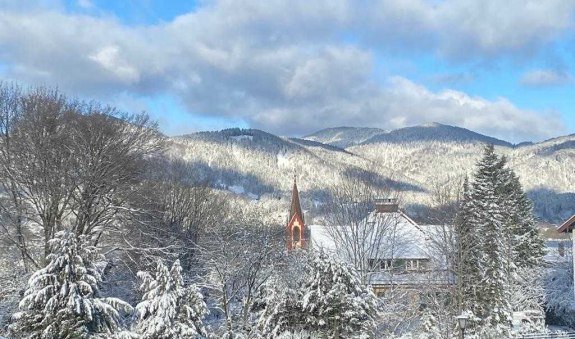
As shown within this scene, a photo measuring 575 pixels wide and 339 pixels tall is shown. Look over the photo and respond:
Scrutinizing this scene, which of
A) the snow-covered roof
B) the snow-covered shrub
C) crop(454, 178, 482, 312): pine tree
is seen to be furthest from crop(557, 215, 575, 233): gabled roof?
the snow-covered shrub

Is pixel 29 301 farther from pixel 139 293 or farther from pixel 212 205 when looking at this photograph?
pixel 212 205

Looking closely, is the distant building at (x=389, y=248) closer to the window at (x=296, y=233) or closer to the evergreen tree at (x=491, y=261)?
the evergreen tree at (x=491, y=261)

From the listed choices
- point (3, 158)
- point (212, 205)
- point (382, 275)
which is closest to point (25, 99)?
point (3, 158)

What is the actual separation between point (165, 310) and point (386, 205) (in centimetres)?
2590

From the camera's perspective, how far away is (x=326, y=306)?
64.0 feet

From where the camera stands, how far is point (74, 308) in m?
14.9

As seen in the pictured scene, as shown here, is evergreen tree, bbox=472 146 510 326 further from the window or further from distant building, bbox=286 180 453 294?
the window

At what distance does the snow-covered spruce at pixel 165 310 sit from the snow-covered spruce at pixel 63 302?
83.5 inches

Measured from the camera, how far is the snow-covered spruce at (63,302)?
14914 millimetres

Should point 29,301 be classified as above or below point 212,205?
below

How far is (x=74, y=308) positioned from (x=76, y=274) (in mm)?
893

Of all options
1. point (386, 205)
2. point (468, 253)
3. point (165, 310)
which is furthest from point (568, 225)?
point (165, 310)

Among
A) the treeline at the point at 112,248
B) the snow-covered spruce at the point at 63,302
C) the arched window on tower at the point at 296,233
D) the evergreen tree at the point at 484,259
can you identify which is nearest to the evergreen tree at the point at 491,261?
the evergreen tree at the point at 484,259

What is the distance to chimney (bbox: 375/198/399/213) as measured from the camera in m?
40.1
